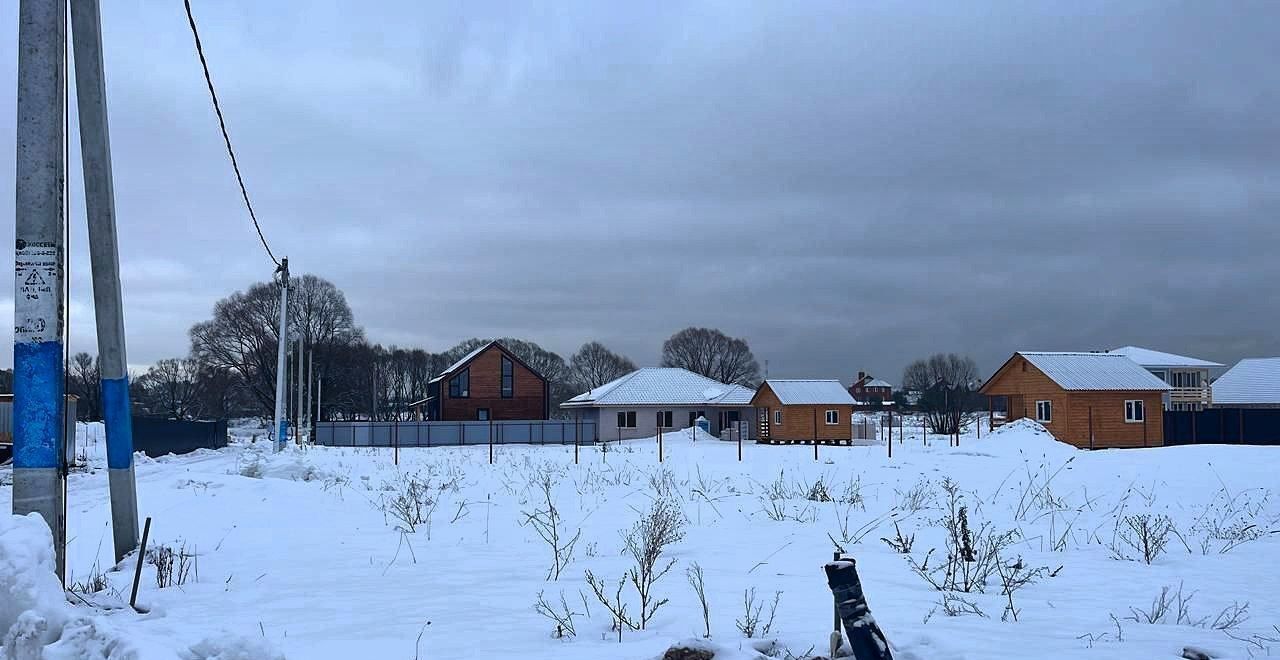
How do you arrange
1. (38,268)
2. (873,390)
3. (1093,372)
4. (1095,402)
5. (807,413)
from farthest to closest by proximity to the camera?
(873,390)
(807,413)
(1093,372)
(1095,402)
(38,268)

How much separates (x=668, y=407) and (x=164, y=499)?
47.6m

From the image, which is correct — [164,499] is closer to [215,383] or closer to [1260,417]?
[1260,417]

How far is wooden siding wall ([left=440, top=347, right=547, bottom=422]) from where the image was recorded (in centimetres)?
6325

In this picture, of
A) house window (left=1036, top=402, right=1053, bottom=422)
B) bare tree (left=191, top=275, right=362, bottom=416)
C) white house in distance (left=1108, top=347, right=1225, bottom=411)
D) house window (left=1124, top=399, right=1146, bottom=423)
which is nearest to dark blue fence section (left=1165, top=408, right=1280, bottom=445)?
house window (left=1124, top=399, right=1146, bottom=423)

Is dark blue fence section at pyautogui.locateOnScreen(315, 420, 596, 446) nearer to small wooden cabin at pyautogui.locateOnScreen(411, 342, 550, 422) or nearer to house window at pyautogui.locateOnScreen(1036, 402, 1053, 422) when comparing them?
small wooden cabin at pyautogui.locateOnScreen(411, 342, 550, 422)

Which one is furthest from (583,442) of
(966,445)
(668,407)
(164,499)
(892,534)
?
(892,534)

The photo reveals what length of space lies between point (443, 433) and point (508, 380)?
38.6 feet

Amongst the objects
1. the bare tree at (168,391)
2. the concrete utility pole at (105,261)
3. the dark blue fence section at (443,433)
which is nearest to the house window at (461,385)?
the dark blue fence section at (443,433)

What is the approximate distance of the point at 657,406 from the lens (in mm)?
60281

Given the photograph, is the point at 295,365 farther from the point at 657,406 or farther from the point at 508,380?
the point at 657,406

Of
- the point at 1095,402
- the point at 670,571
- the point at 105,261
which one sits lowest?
the point at 670,571

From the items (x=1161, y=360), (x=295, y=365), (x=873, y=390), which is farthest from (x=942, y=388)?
(x=873, y=390)

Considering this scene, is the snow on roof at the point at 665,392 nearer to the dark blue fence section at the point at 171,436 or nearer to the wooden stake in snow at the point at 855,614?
the dark blue fence section at the point at 171,436

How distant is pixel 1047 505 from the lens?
13.4 m
